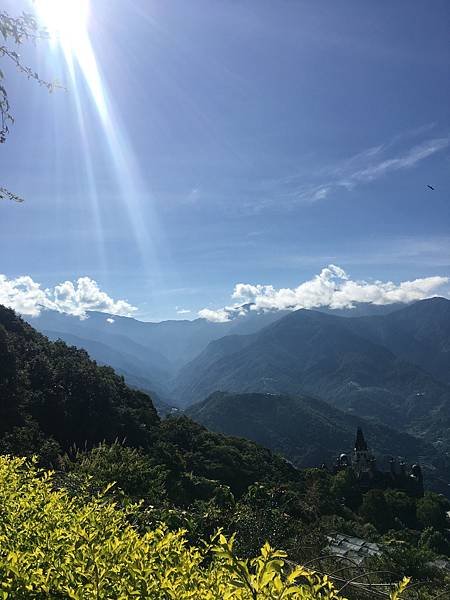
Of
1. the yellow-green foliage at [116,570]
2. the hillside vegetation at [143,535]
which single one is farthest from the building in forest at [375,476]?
the yellow-green foliage at [116,570]

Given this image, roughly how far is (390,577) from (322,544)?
4.68 feet

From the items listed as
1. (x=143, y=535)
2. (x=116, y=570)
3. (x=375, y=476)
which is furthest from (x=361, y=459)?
(x=116, y=570)

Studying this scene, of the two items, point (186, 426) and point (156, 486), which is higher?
point (156, 486)

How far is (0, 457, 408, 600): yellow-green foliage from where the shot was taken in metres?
2.60

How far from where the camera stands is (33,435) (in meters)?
35.9

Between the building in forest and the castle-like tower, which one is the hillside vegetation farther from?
the castle-like tower

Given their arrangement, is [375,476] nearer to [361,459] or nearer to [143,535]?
[361,459]

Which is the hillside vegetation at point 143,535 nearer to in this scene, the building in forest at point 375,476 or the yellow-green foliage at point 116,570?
the yellow-green foliage at point 116,570

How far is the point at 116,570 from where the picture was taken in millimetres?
3133

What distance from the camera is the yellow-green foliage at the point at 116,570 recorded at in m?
2.60

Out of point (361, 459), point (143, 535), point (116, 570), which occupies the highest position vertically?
point (116, 570)

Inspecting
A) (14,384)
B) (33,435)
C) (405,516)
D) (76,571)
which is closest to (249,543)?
(76,571)

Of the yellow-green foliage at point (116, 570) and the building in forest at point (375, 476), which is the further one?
the building in forest at point (375, 476)

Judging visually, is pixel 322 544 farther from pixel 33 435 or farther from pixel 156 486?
pixel 33 435
